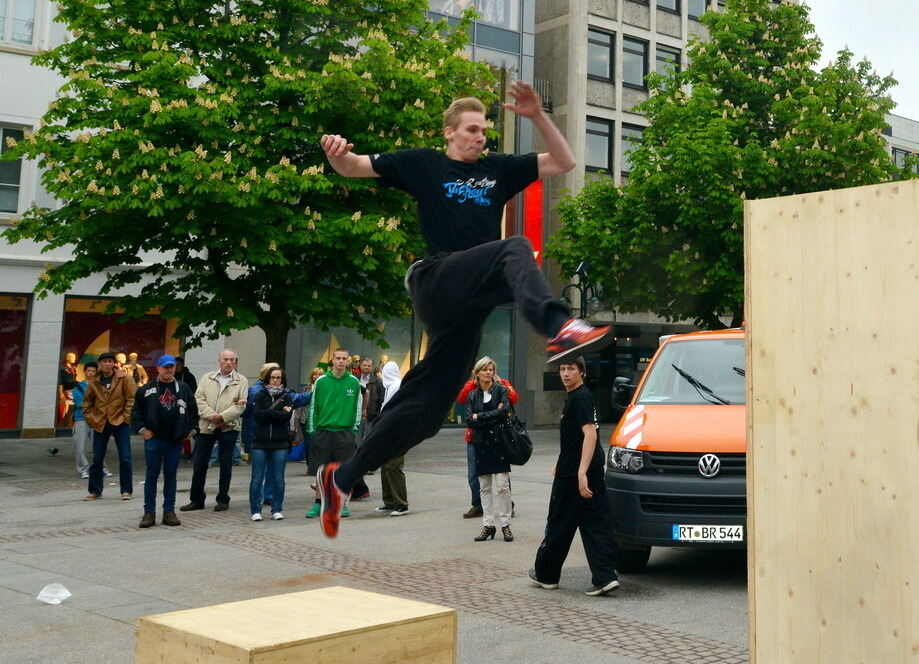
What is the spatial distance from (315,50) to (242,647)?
1790cm

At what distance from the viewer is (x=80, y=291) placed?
2516cm

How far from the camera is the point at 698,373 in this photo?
10398 millimetres

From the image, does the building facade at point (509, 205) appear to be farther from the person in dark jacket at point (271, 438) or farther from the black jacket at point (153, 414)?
the black jacket at point (153, 414)

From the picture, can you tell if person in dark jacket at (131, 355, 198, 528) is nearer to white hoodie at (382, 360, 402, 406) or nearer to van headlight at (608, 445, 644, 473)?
white hoodie at (382, 360, 402, 406)

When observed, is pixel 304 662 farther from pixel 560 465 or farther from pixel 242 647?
pixel 560 465

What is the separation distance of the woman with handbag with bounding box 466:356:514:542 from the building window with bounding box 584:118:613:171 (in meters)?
25.9

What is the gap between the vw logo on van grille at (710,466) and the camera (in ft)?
30.4

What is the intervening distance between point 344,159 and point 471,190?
1.95ft

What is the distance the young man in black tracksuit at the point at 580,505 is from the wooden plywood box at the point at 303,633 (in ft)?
12.1

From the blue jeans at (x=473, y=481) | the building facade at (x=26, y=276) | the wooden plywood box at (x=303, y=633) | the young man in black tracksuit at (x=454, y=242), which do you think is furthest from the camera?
the building facade at (x=26, y=276)

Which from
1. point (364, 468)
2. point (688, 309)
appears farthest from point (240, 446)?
point (364, 468)

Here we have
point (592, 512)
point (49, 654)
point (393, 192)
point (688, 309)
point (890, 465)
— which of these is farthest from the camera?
point (688, 309)

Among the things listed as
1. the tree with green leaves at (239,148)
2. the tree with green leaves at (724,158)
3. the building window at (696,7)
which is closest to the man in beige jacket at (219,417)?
the tree with green leaves at (239,148)

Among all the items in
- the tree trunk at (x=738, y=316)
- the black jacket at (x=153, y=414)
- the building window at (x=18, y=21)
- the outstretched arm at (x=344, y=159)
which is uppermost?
the building window at (x=18, y=21)
